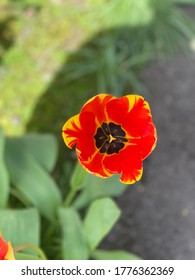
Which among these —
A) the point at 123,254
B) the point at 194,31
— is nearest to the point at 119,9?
the point at 194,31

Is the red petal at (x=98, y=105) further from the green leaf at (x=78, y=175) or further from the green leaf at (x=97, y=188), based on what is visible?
the green leaf at (x=97, y=188)

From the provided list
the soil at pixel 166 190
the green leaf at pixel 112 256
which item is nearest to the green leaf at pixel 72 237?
the green leaf at pixel 112 256

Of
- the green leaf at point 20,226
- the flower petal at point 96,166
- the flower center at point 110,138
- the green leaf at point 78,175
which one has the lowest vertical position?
the green leaf at point 20,226

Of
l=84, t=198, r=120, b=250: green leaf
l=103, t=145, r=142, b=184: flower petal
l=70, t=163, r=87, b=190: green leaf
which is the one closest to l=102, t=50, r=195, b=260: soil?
l=84, t=198, r=120, b=250: green leaf

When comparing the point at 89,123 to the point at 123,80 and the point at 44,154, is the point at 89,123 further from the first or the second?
the point at 123,80

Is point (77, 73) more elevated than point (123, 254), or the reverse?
point (77, 73)

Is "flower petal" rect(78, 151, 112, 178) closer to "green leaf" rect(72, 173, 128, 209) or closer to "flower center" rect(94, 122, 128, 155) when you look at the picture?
"flower center" rect(94, 122, 128, 155)

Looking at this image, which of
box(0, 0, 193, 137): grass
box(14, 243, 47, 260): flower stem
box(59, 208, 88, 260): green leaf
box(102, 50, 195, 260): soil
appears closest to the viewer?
box(14, 243, 47, 260): flower stem
